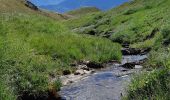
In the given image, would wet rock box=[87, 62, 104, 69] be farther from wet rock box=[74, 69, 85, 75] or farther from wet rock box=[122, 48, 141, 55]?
wet rock box=[122, 48, 141, 55]

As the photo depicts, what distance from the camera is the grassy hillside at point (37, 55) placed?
68.6 feet

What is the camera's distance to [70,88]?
26828mm

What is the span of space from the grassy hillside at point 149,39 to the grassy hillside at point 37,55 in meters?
4.71

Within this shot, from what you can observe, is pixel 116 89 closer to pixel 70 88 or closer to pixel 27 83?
pixel 70 88

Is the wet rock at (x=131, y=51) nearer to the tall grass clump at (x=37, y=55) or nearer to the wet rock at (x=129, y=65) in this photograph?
the tall grass clump at (x=37, y=55)

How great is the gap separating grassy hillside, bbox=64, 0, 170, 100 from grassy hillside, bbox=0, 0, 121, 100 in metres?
4.71

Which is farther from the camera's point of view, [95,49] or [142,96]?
[95,49]

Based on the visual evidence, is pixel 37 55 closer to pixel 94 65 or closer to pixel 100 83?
pixel 100 83

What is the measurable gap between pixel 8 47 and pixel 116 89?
6.38m

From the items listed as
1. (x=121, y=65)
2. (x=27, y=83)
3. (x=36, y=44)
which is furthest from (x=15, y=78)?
(x=121, y=65)

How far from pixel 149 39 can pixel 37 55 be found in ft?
88.2

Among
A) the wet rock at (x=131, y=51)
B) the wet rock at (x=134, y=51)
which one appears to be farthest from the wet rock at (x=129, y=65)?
the wet rock at (x=131, y=51)

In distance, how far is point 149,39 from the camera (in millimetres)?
52625

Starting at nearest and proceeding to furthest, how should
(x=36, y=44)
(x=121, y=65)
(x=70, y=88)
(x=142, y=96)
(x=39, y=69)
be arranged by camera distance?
(x=142, y=96)
(x=39, y=69)
(x=70, y=88)
(x=36, y=44)
(x=121, y=65)
